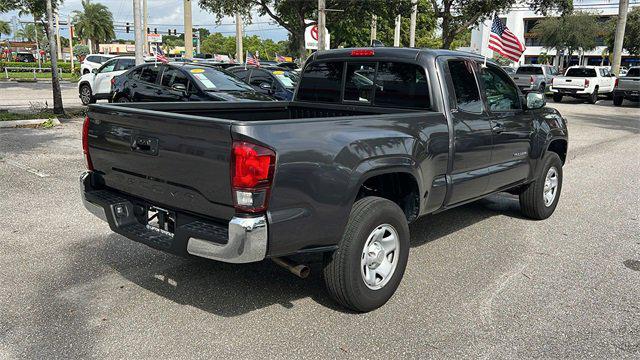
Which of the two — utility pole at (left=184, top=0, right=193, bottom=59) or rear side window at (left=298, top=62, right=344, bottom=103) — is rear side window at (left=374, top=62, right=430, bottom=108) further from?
utility pole at (left=184, top=0, right=193, bottom=59)

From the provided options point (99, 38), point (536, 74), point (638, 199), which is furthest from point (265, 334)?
point (99, 38)

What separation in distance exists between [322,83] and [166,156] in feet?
7.54

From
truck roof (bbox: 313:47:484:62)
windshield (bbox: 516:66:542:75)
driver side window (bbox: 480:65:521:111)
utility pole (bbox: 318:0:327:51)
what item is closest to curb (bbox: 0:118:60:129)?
truck roof (bbox: 313:47:484:62)

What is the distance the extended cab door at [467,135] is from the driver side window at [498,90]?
0.22 meters

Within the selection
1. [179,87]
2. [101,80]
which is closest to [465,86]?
[179,87]

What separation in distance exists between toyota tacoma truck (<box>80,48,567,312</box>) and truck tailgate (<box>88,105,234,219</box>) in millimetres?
11

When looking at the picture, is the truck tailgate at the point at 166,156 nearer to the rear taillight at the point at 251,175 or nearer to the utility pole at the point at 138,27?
the rear taillight at the point at 251,175

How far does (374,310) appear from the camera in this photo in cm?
402

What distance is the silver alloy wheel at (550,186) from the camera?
646 cm

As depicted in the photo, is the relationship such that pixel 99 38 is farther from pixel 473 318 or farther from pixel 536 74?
pixel 473 318

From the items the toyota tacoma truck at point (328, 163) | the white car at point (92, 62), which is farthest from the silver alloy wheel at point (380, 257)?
the white car at point (92, 62)

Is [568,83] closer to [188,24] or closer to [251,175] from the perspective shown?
[188,24]

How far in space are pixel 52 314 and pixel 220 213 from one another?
1.50m

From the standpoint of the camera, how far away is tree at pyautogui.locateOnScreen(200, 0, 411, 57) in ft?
81.0
